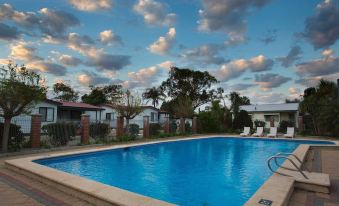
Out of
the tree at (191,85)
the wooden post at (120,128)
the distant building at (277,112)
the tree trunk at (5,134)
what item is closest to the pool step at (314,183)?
the tree trunk at (5,134)

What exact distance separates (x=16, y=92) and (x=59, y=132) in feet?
13.7

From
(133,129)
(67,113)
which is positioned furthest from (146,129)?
(67,113)

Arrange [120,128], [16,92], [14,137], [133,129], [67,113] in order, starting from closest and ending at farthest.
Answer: [16,92] < [14,137] < [120,128] < [133,129] < [67,113]

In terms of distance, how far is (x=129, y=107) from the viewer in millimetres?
20641

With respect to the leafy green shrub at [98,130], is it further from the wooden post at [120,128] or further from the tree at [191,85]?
the tree at [191,85]

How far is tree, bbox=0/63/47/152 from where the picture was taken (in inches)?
432

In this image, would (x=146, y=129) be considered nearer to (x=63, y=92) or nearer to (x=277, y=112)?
(x=277, y=112)

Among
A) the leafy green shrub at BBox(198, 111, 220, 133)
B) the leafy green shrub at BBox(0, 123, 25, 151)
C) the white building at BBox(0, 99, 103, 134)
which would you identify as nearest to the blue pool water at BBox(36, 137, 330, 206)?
the leafy green shrub at BBox(0, 123, 25, 151)

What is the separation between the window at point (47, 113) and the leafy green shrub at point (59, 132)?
936 cm

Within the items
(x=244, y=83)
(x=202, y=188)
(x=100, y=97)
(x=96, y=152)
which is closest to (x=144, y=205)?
A: (x=202, y=188)

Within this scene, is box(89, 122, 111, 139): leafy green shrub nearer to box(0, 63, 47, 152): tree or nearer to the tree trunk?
box(0, 63, 47, 152): tree

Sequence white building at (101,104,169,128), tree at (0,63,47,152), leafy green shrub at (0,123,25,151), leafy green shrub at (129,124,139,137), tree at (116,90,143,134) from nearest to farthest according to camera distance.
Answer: tree at (0,63,47,152)
leafy green shrub at (0,123,25,151)
tree at (116,90,143,134)
leafy green shrub at (129,124,139,137)
white building at (101,104,169,128)

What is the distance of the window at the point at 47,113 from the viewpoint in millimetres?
23109

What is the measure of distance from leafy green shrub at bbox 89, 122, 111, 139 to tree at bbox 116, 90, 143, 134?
7.48 feet
